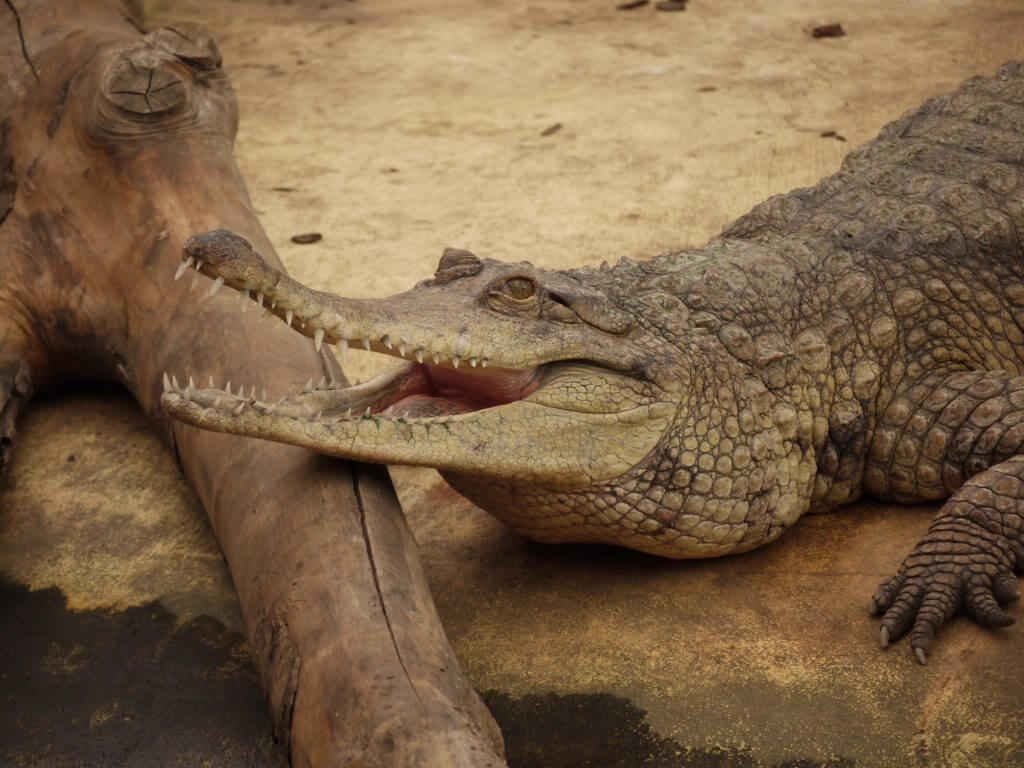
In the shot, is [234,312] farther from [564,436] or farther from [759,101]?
[759,101]

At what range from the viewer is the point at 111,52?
439 centimetres

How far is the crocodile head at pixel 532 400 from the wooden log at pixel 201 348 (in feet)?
0.85

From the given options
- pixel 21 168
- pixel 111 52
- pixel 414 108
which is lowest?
Answer: pixel 414 108

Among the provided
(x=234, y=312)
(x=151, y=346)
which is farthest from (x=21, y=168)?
(x=234, y=312)

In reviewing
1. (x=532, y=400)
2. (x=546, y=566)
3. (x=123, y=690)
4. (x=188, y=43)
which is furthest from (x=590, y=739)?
(x=188, y=43)

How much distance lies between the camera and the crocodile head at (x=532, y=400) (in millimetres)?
2814

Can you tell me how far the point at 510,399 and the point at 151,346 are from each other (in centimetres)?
154

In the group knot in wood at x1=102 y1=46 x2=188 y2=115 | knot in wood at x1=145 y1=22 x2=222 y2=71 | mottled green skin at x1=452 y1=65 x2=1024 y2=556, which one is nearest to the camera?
mottled green skin at x1=452 y1=65 x2=1024 y2=556

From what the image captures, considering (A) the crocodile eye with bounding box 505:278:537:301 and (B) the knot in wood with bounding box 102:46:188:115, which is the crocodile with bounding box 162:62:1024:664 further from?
(B) the knot in wood with bounding box 102:46:188:115

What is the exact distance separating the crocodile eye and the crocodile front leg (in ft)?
4.08

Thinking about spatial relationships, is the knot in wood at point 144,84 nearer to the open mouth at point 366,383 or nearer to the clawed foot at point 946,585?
the open mouth at point 366,383

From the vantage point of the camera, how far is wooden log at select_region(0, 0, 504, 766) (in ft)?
Result: 8.07

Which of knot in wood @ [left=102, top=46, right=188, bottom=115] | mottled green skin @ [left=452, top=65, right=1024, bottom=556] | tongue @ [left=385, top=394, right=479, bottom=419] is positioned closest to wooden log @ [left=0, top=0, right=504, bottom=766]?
knot in wood @ [left=102, top=46, right=188, bottom=115]

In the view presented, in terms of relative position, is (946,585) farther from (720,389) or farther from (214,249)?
(214,249)
